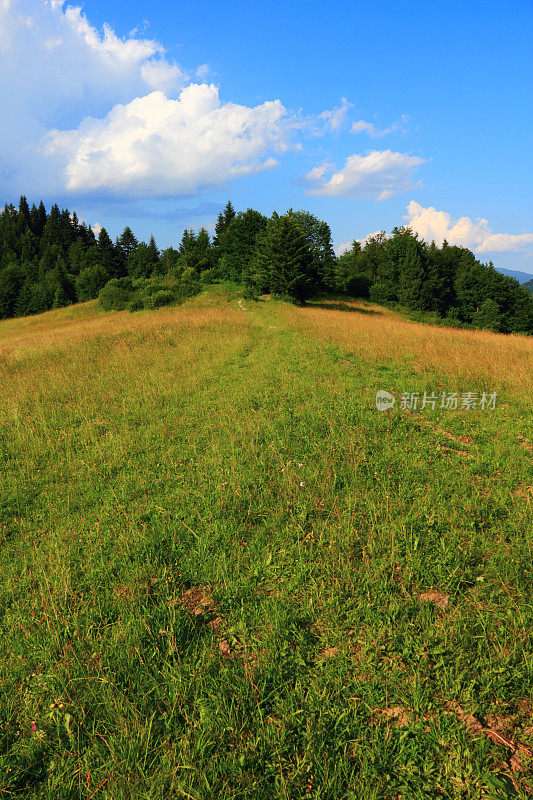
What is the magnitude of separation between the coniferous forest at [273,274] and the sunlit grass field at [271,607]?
3030 cm

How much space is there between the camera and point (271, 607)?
3.29m

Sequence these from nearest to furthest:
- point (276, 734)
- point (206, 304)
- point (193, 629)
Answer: point (276, 734), point (193, 629), point (206, 304)

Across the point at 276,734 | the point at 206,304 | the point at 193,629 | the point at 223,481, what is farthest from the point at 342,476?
the point at 206,304

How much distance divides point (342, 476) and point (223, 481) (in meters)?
1.77

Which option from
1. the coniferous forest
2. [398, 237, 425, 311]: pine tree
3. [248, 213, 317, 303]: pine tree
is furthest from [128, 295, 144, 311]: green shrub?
[398, 237, 425, 311]: pine tree

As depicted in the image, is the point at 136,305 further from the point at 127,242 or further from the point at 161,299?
the point at 127,242

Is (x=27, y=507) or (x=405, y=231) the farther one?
(x=405, y=231)

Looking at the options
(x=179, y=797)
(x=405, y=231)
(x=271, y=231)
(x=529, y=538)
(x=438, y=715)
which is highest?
(x=405, y=231)

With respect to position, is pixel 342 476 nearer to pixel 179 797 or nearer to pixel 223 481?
pixel 223 481

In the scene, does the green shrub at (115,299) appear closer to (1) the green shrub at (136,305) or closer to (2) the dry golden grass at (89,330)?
(1) the green shrub at (136,305)

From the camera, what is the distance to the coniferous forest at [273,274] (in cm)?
3641

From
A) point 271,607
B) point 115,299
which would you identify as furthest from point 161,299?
point 271,607

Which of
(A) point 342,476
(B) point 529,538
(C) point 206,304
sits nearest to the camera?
(B) point 529,538

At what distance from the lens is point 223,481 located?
5.38 meters
